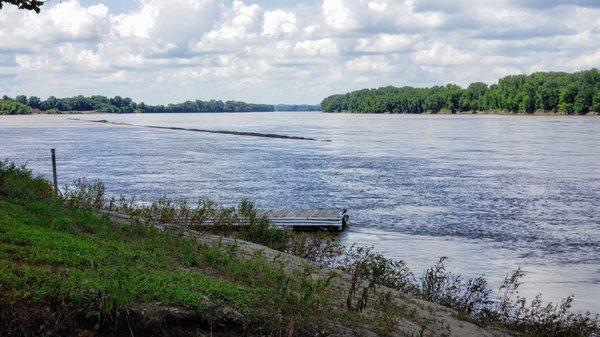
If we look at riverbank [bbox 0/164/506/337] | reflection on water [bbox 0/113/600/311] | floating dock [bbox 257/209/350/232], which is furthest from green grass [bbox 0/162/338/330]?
floating dock [bbox 257/209/350/232]

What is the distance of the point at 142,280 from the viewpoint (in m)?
10.2

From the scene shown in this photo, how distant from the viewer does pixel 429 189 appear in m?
40.5

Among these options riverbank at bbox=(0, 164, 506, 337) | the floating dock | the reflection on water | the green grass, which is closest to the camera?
riverbank at bbox=(0, 164, 506, 337)

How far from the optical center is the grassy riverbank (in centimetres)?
908

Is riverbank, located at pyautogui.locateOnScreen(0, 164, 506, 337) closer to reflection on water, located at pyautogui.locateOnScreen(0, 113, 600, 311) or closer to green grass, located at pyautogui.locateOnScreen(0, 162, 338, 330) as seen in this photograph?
green grass, located at pyautogui.locateOnScreen(0, 162, 338, 330)

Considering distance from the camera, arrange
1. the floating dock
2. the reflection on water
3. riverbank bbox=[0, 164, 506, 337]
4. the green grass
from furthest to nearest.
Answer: the floating dock < the reflection on water < the green grass < riverbank bbox=[0, 164, 506, 337]

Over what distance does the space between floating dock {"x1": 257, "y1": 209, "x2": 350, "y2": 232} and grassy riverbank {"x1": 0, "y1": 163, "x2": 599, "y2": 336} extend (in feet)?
31.0

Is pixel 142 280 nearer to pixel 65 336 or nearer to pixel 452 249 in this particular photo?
pixel 65 336

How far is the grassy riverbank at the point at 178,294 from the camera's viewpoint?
29.8 ft

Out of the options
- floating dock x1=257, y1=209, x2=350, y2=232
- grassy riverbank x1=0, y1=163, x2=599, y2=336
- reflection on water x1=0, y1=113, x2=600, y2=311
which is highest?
grassy riverbank x1=0, y1=163, x2=599, y2=336

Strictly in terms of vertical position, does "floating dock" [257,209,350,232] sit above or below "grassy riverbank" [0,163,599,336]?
below

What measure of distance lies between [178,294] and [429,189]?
1264 inches

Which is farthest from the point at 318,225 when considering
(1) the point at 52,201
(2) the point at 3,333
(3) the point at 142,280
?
(2) the point at 3,333

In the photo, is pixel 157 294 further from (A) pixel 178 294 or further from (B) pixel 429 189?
(B) pixel 429 189
